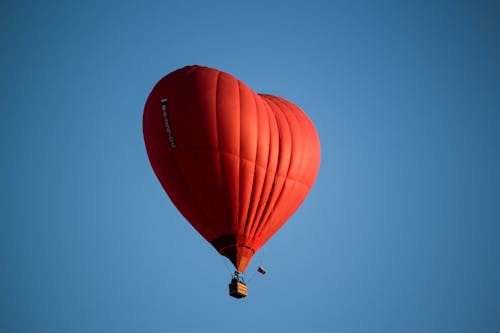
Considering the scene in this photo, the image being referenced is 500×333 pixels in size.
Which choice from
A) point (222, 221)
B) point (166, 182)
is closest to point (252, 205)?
point (222, 221)

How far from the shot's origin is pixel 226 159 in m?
28.0

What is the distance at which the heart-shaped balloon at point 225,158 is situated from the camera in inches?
1102

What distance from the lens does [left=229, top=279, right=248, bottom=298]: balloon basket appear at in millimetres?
27172

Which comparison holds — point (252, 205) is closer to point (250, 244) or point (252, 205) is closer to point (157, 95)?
point (250, 244)

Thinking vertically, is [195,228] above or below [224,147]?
below

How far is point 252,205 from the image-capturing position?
92.5 ft

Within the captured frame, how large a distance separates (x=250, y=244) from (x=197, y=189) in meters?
2.24

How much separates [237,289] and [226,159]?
377 cm

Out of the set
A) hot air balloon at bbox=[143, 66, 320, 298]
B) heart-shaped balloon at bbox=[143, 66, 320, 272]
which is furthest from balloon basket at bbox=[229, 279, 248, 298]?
heart-shaped balloon at bbox=[143, 66, 320, 272]

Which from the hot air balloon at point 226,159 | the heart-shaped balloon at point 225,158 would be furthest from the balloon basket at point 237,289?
the heart-shaped balloon at point 225,158

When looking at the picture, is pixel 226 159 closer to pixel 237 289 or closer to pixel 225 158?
pixel 225 158

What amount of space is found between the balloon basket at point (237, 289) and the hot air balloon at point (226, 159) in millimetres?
28

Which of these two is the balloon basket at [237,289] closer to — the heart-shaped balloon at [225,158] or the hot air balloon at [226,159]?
the hot air balloon at [226,159]

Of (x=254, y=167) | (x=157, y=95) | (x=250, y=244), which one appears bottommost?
(x=250, y=244)
